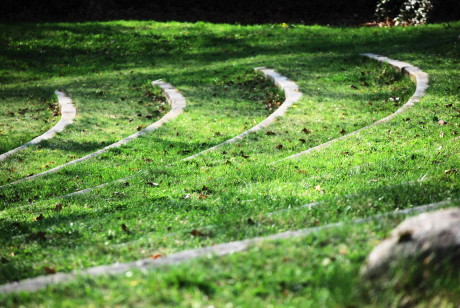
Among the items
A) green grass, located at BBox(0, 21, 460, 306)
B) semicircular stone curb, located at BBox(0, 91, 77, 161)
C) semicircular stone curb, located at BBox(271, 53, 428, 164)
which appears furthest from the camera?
semicircular stone curb, located at BBox(0, 91, 77, 161)

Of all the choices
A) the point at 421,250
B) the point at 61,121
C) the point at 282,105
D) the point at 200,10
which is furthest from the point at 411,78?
the point at 200,10

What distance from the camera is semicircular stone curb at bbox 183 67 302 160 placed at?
8.51 metres

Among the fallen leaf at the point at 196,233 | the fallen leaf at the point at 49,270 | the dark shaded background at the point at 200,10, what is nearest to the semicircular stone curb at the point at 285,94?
the fallen leaf at the point at 196,233

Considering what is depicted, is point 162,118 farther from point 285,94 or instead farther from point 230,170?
point 230,170

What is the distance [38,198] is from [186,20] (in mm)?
16791

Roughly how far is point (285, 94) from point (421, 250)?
27.9 ft

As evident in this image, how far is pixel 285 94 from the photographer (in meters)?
11.0

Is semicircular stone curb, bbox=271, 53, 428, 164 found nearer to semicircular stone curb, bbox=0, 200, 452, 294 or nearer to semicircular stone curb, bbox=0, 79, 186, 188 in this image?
semicircular stone curb, bbox=0, 79, 186, 188

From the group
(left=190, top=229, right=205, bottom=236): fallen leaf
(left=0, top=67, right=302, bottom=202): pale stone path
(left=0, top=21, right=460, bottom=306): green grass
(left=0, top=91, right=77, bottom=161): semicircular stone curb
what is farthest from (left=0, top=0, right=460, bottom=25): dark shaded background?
(left=190, top=229, right=205, bottom=236): fallen leaf

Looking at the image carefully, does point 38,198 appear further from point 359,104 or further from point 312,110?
point 359,104

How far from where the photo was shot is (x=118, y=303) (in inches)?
109

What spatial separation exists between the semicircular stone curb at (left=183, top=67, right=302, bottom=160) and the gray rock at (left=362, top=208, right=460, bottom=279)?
5.24 m

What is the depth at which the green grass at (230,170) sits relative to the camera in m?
3.01

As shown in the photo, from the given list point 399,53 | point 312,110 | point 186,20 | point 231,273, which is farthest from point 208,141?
point 186,20
